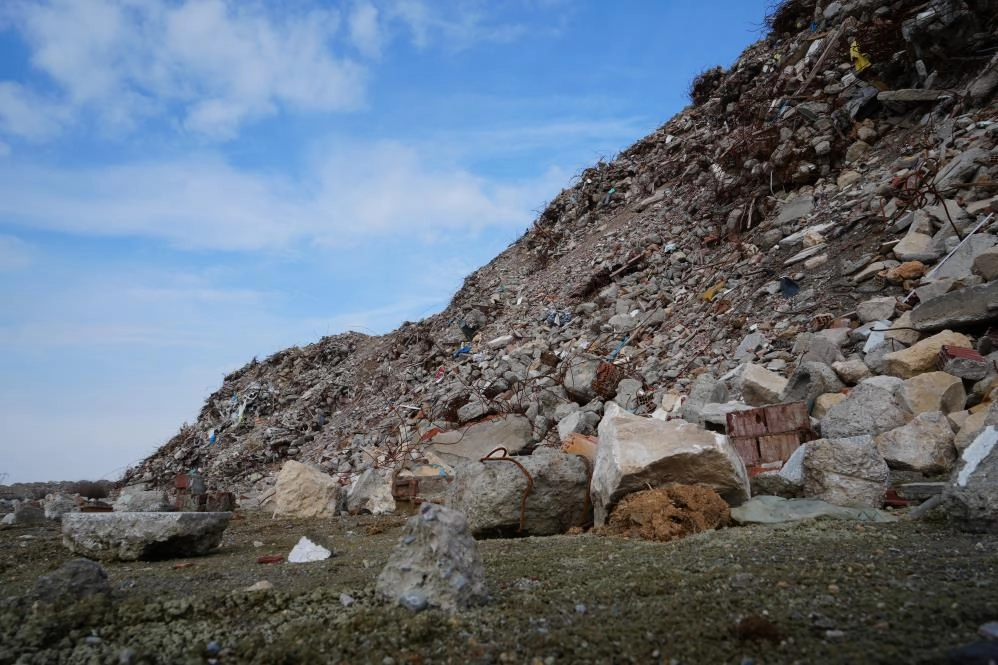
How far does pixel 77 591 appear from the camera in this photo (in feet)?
8.31

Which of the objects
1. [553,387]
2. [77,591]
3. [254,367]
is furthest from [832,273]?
[254,367]

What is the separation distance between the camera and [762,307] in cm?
796

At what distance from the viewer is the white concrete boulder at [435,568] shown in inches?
98.4

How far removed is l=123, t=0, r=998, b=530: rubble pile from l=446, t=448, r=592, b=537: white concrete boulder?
0.45 ft

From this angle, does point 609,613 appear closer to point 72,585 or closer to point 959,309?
point 72,585

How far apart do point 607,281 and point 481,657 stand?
10570 millimetres

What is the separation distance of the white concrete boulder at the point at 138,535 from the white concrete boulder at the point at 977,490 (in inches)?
176

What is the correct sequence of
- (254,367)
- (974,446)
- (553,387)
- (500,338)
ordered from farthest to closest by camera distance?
(254,367) < (500,338) < (553,387) < (974,446)

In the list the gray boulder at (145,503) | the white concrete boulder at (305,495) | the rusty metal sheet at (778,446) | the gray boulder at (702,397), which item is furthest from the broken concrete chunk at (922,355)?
the gray boulder at (145,503)

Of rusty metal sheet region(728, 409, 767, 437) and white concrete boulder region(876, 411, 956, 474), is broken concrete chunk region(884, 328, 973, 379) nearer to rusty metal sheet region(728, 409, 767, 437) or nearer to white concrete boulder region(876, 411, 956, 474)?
white concrete boulder region(876, 411, 956, 474)

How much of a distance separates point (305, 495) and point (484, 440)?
2464 millimetres

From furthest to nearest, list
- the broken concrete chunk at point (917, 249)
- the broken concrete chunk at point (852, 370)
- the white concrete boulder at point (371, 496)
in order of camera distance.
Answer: the white concrete boulder at point (371, 496) < the broken concrete chunk at point (917, 249) < the broken concrete chunk at point (852, 370)

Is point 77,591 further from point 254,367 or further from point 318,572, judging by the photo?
point 254,367

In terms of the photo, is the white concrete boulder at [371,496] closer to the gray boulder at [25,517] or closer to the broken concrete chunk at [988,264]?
the gray boulder at [25,517]
